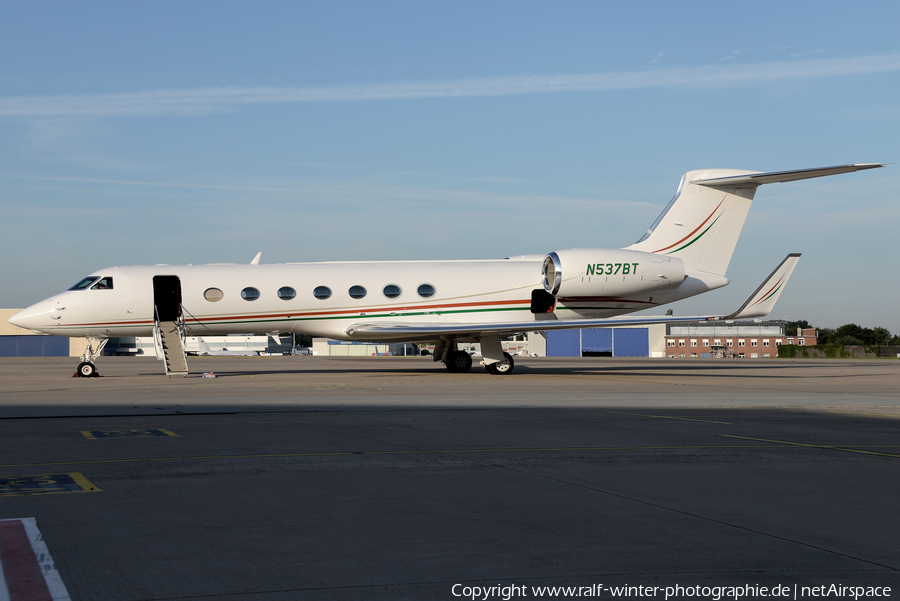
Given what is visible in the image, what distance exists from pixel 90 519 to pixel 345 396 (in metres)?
11.9

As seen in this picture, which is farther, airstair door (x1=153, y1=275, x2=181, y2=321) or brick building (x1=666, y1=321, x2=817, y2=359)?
brick building (x1=666, y1=321, x2=817, y2=359)

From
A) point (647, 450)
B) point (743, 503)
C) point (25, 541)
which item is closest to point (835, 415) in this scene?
point (647, 450)

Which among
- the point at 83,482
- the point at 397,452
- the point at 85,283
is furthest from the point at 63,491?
the point at 85,283

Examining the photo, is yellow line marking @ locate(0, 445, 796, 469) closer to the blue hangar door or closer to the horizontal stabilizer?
the horizontal stabilizer

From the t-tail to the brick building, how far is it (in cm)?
5960

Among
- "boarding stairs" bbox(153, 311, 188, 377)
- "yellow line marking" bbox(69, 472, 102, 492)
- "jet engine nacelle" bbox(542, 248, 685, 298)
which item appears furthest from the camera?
"jet engine nacelle" bbox(542, 248, 685, 298)

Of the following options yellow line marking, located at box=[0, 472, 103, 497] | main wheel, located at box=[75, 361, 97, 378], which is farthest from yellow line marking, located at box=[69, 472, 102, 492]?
main wheel, located at box=[75, 361, 97, 378]

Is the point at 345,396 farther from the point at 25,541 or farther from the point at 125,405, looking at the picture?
the point at 25,541

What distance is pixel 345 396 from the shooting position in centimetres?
1745

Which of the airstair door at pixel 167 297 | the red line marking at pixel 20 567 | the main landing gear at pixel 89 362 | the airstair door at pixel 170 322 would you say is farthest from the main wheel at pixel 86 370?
the red line marking at pixel 20 567

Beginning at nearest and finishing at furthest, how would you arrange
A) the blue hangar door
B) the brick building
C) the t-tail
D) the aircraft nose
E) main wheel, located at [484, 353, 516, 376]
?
the aircraft nose → main wheel, located at [484, 353, 516, 376] → the t-tail → the blue hangar door → the brick building

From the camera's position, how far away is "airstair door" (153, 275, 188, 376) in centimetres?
2559

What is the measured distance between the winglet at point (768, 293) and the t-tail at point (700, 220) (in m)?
5.26

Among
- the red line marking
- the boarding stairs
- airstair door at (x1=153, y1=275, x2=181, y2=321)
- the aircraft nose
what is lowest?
the red line marking
